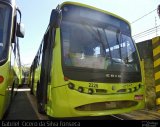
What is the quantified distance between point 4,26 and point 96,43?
224 centimetres

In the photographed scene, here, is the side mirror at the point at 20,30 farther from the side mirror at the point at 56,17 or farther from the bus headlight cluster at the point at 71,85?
the bus headlight cluster at the point at 71,85

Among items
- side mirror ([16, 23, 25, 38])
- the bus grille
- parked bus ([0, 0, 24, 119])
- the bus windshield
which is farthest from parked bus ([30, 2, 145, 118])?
the bus windshield

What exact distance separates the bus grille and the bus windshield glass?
796 millimetres

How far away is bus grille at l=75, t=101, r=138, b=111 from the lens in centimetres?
638

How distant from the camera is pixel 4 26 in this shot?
20.4 ft

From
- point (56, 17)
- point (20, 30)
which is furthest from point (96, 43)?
point (20, 30)

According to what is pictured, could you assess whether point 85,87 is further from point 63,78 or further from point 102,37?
point 102,37

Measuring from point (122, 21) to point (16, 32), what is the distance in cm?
291

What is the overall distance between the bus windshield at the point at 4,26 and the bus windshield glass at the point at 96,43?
130 cm

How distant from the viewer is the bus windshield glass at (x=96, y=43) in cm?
664

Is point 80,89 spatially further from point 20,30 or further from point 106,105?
point 20,30

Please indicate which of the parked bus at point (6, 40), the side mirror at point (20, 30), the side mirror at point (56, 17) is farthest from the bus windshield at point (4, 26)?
the side mirror at point (56, 17)

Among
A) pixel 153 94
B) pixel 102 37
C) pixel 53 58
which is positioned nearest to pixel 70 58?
pixel 53 58

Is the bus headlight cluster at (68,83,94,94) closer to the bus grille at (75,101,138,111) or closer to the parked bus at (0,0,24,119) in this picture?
the bus grille at (75,101,138,111)
